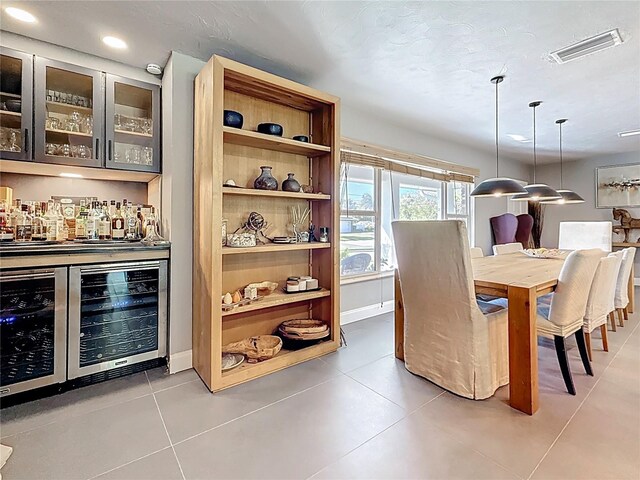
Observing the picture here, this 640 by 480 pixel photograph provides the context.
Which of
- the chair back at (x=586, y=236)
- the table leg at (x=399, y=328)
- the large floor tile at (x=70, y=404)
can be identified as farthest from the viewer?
the chair back at (x=586, y=236)

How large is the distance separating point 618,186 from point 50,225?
8138 millimetres

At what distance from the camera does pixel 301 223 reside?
293 cm

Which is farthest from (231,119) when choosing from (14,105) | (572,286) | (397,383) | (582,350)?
(582,350)

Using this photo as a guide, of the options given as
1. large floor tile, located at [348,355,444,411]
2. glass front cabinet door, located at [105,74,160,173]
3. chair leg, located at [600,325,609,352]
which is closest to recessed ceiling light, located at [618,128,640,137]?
chair leg, located at [600,325,609,352]

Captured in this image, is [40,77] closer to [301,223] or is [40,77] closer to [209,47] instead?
[209,47]

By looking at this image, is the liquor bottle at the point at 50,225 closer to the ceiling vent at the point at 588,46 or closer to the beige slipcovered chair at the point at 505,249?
the ceiling vent at the point at 588,46

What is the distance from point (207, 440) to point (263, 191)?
1.59m

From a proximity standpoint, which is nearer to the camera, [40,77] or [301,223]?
[40,77]

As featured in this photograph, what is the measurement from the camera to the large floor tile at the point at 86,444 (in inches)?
55.6

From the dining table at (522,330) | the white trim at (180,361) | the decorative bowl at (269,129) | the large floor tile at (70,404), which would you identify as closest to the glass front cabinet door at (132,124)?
the decorative bowl at (269,129)

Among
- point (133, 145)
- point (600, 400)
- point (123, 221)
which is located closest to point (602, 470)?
point (600, 400)

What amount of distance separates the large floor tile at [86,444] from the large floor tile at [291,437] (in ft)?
0.82

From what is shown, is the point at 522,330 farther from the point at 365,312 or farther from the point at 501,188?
the point at 365,312

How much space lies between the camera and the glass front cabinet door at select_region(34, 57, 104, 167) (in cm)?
212
